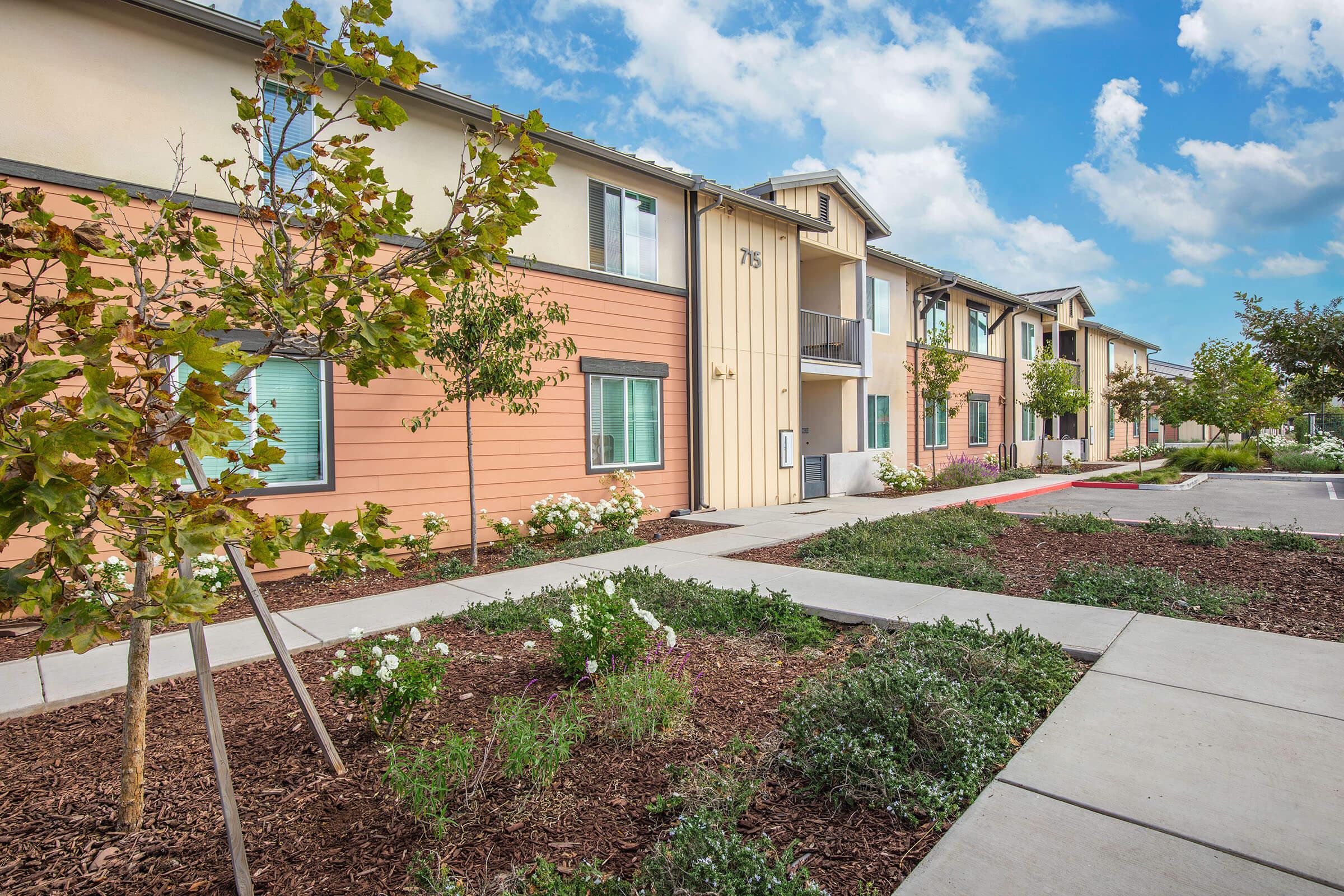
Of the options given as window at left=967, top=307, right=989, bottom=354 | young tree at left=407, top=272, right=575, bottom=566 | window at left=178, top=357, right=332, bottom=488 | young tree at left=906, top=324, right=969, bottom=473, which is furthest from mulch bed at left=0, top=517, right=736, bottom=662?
window at left=967, top=307, right=989, bottom=354

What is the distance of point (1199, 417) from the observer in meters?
21.2

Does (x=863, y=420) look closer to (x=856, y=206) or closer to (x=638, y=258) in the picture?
(x=856, y=206)

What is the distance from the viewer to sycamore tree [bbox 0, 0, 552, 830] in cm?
150

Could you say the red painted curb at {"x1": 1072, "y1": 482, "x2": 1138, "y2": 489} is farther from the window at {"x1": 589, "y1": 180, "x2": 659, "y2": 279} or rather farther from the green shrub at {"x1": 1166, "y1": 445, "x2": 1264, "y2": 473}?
the window at {"x1": 589, "y1": 180, "x2": 659, "y2": 279}

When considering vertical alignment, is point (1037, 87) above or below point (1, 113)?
above

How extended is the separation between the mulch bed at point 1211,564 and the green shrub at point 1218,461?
1488cm

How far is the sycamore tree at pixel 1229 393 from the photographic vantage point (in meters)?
20.8

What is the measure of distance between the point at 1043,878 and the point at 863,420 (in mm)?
14962

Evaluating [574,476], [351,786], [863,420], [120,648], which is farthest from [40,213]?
[863,420]

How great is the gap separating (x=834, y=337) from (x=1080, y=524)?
8.62 m

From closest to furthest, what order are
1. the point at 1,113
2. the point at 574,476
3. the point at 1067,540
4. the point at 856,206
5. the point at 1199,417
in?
1. the point at 1,113
2. the point at 1067,540
3. the point at 574,476
4. the point at 856,206
5. the point at 1199,417

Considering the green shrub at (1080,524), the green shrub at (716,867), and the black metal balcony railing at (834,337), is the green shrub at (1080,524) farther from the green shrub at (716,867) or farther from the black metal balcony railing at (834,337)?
the green shrub at (716,867)

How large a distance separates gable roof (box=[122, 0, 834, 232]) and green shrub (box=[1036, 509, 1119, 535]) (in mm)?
7340

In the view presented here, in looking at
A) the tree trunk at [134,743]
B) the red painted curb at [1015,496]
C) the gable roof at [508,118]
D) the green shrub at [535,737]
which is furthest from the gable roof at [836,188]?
the tree trunk at [134,743]
